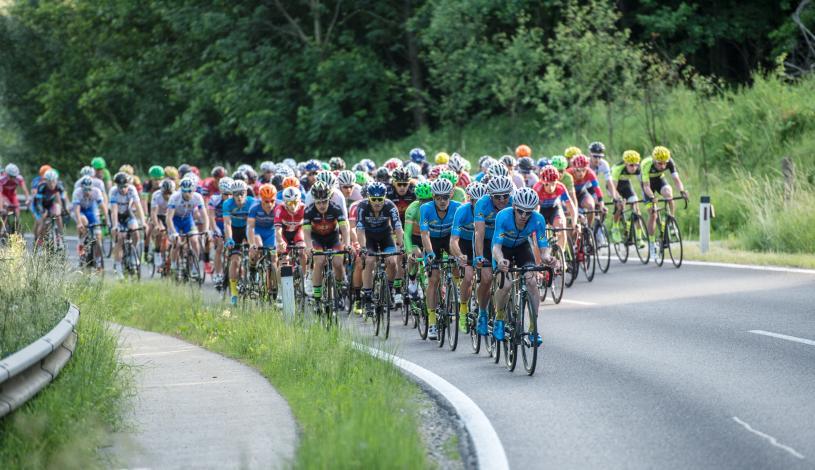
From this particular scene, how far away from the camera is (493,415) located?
31.4 ft

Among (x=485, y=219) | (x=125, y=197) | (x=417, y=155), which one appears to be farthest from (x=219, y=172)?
(x=485, y=219)

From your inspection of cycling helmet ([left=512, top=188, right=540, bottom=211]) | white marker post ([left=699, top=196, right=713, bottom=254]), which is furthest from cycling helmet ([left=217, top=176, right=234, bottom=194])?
white marker post ([left=699, top=196, right=713, bottom=254])

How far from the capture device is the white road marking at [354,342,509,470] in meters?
8.08

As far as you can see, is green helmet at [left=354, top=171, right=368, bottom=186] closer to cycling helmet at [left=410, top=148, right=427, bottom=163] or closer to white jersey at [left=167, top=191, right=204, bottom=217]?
white jersey at [left=167, top=191, right=204, bottom=217]

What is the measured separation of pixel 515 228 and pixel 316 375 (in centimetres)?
249

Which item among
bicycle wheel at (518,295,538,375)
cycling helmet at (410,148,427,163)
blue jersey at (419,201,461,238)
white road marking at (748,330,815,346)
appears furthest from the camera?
cycling helmet at (410,148,427,163)

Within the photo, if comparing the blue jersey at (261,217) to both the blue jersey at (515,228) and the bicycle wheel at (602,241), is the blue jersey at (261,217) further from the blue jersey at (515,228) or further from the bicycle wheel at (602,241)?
the blue jersey at (515,228)

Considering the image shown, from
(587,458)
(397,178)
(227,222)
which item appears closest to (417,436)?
(587,458)

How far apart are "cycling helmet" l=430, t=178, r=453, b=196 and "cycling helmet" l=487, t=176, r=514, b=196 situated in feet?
3.78

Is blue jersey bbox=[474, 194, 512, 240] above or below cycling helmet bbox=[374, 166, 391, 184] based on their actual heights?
below

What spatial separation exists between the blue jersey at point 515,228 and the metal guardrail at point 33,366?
414cm

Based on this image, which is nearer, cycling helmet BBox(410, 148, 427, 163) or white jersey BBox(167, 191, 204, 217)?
white jersey BBox(167, 191, 204, 217)

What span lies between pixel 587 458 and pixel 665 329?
6.01m

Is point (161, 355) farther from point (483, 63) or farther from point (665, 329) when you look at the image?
point (483, 63)
